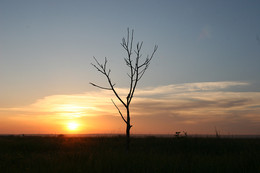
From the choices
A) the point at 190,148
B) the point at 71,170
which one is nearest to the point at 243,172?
the point at 71,170

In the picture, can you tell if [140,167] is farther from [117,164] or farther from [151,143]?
[151,143]

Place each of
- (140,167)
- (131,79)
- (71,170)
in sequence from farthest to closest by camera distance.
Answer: (131,79) < (140,167) < (71,170)

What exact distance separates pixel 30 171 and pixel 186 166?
17.2 ft

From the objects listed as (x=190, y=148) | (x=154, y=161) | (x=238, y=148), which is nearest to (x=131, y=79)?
(x=154, y=161)

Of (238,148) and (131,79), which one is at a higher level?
(131,79)

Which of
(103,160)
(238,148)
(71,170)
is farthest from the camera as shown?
(238,148)

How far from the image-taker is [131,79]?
49.1 feet

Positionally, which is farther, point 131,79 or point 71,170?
point 131,79

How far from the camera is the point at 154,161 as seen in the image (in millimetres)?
10656

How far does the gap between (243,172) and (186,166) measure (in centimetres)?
186

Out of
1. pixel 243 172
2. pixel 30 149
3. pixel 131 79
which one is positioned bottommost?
pixel 243 172

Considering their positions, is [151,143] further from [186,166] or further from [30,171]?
[30,171]

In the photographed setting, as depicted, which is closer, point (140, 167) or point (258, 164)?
point (140, 167)

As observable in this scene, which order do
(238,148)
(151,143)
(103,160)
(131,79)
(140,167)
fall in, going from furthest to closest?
(151,143) → (238,148) → (131,79) → (103,160) → (140,167)
